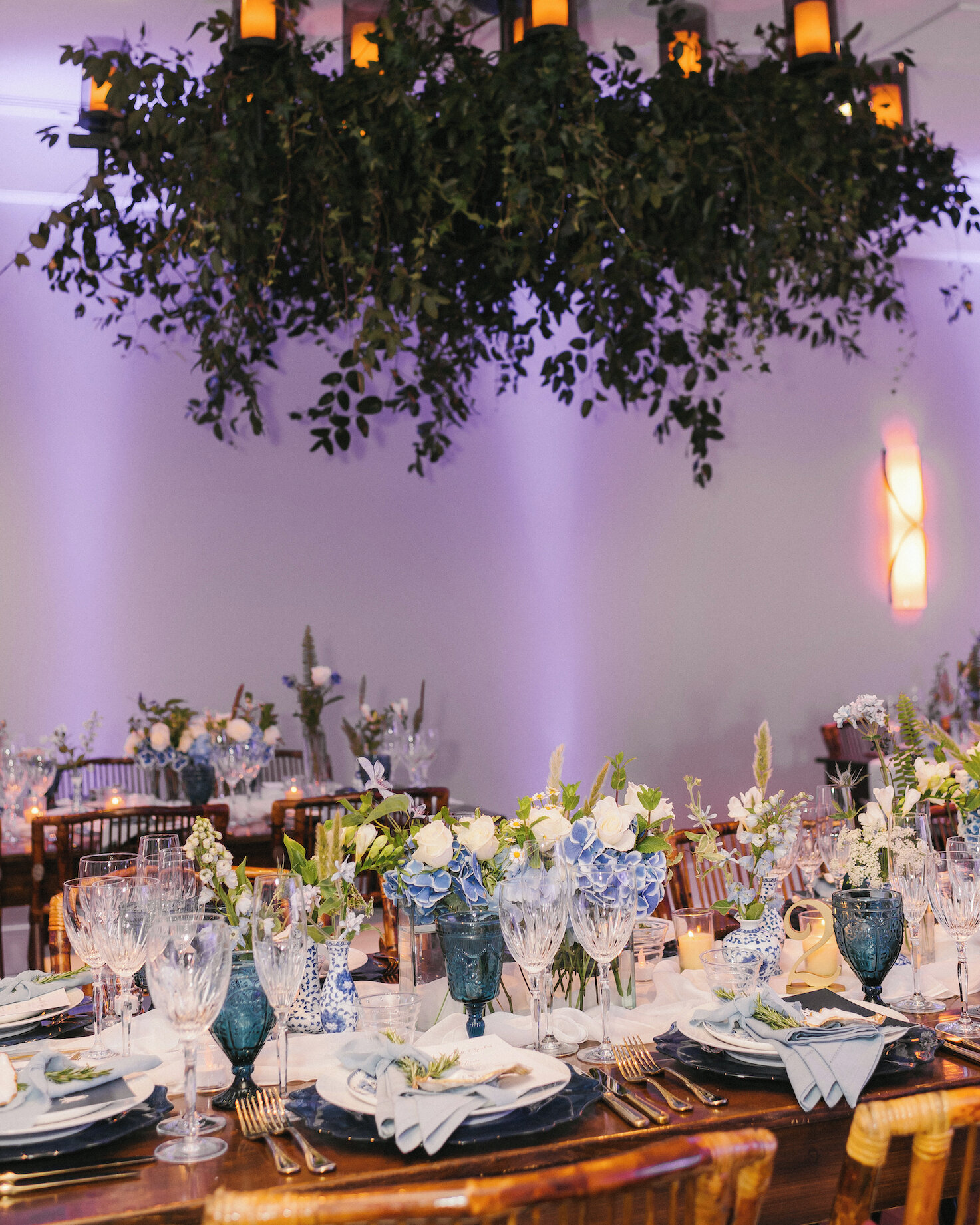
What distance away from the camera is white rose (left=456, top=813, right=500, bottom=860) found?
156 centimetres

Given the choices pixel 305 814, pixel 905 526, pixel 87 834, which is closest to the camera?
pixel 305 814

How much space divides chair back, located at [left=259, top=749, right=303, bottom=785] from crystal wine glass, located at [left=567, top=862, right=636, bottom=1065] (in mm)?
3364

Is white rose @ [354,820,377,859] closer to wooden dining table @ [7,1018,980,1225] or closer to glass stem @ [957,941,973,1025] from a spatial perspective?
wooden dining table @ [7,1018,980,1225]

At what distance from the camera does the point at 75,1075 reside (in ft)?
4.33

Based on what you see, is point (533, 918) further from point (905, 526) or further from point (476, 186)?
point (905, 526)

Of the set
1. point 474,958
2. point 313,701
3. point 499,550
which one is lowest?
point 474,958

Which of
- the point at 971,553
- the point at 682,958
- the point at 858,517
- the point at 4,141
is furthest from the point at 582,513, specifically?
the point at 682,958

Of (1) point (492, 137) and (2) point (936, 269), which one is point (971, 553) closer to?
(2) point (936, 269)

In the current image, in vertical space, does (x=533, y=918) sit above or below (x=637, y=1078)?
above

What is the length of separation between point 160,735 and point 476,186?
78.0 inches

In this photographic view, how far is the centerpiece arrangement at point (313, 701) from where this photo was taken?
14.9ft

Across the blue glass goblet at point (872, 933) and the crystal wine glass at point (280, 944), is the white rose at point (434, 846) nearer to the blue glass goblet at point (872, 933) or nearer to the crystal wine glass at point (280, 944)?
the crystal wine glass at point (280, 944)

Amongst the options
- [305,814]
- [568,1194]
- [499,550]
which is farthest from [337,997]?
[499,550]

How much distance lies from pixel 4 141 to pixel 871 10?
3147mm
